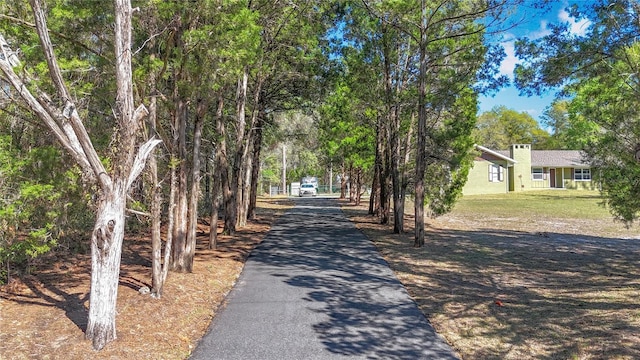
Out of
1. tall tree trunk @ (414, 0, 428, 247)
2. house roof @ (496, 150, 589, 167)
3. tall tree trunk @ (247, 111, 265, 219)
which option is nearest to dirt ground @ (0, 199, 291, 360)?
tall tree trunk @ (414, 0, 428, 247)

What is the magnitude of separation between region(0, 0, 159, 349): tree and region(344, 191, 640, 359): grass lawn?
4.06m

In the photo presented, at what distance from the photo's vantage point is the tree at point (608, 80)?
30.6 feet

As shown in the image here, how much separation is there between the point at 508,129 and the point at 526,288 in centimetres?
6573

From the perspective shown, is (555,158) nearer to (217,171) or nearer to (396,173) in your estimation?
(396,173)

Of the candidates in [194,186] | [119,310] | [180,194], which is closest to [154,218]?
[119,310]

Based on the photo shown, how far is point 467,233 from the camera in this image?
1734 centimetres

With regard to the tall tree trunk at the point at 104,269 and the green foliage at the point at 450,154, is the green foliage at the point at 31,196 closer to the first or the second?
the tall tree trunk at the point at 104,269

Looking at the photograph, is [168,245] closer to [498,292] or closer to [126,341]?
[126,341]

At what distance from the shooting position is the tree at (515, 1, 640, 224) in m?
9.31

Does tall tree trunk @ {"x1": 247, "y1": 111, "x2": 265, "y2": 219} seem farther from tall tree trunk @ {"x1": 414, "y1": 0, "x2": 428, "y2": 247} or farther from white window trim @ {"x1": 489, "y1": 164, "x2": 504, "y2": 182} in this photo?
white window trim @ {"x1": 489, "y1": 164, "x2": 504, "y2": 182}

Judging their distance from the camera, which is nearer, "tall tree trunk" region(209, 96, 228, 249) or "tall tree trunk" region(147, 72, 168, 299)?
"tall tree trunk" region(147, 72, 168, 299)

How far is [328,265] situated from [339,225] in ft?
27.9

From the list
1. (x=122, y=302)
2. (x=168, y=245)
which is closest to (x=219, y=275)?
(x=168, y=245)

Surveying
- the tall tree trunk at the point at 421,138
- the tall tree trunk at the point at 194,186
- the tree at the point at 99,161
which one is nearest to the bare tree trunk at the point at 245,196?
the tall tree trunk at the point at 421,138
